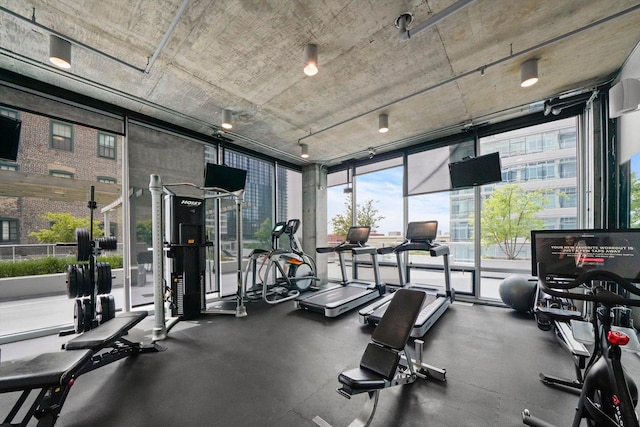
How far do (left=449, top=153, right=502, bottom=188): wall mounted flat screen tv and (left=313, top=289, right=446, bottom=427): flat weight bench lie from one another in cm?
378

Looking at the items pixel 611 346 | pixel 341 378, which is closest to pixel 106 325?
pixel 341 378

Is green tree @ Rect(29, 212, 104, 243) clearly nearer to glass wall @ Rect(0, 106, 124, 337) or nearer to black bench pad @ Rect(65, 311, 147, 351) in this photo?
glass wall @ Rect(0, 106, 124, 337)

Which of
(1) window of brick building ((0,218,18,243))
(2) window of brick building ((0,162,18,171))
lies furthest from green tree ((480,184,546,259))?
(1) window of brick building ((0,218,18,243))

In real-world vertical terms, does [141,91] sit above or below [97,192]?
above

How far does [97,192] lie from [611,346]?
6633 mm

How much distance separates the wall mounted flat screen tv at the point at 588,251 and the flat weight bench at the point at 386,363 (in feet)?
4.71

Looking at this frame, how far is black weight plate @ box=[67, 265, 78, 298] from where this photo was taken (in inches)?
122

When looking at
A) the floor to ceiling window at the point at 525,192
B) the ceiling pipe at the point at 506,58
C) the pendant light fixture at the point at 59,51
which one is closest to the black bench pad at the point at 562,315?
the floor to ceiling window at the point at 525,192

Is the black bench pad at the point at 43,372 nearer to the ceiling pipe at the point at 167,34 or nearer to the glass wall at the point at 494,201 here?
the ceiling pipe at the point at 167,34

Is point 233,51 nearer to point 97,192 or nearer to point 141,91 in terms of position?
point 141,91

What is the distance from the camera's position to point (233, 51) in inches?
118

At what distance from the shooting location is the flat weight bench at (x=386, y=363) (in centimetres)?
180

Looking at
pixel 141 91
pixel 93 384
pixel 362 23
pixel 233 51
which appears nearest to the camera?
pixel 93 384

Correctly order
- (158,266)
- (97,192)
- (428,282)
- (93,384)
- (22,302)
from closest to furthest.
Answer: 1. (93,384)
2. (158,266)
3. (97,192)
4. (22,302)
5. (428,282)
